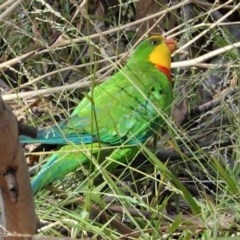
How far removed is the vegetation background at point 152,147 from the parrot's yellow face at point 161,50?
0.04 meters

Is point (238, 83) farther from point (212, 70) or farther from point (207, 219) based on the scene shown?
point (207, 219)

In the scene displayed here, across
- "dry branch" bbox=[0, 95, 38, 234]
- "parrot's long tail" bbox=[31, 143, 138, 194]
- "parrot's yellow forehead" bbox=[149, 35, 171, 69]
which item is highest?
"dry branch" bbox=[0, 95, 38, 234]

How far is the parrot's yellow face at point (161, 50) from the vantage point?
92.6 inches

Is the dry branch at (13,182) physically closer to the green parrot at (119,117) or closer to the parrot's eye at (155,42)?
the green parrot at (119,117)

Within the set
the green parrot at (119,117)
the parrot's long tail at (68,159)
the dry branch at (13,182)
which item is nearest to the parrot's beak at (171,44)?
the green parrot at (119,117)

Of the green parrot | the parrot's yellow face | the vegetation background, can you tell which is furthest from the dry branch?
the parrot's yellow face

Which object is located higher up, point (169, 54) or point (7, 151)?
point (7, 151)

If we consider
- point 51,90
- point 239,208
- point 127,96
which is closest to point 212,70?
point 127,96

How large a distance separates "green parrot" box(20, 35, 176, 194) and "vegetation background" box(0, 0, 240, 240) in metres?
0.04

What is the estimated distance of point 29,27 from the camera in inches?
114

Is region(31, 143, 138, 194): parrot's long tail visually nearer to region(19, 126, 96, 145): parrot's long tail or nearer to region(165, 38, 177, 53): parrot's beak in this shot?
region(19, 126, 96, 145): parrot's long tail

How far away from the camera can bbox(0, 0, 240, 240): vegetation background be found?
61.6 inches

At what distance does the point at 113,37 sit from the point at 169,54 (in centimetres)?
55

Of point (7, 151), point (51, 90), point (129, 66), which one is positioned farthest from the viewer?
point (129, 66)
